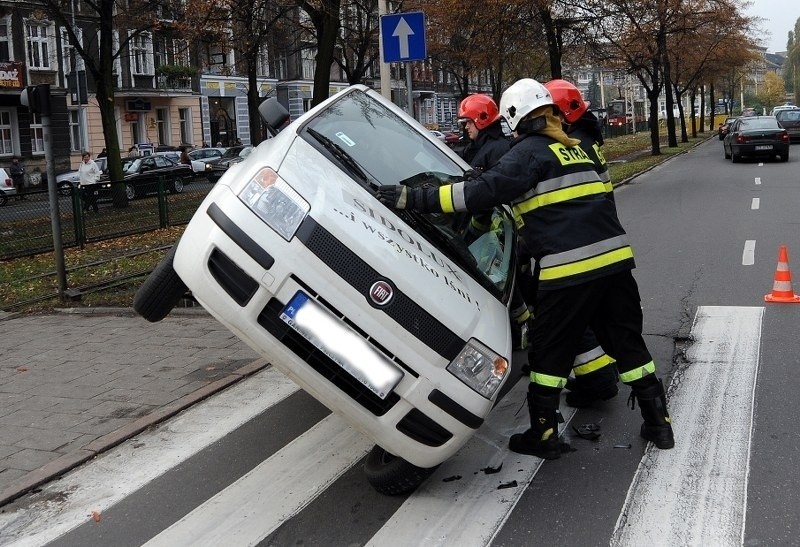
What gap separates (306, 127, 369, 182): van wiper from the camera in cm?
444

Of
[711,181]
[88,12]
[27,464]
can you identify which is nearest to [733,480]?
[27,464]

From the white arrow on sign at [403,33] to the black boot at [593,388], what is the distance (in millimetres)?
6508

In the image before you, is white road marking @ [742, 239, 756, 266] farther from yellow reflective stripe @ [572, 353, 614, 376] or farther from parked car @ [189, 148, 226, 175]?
parked car @ [189, 148, 226, 175]

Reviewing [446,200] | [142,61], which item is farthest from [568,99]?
[142,61]

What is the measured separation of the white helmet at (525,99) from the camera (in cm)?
457

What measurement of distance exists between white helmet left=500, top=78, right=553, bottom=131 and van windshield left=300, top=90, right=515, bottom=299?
0.55 m

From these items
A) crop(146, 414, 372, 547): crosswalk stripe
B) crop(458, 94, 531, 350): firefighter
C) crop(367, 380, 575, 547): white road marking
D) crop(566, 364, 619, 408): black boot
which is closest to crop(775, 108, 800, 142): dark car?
crop(458, 94, 531, 350): firefighter

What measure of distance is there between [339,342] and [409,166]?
55.0 inches

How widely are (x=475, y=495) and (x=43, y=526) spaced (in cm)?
216

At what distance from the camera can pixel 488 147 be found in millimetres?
6234

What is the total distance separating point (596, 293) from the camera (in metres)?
4.57

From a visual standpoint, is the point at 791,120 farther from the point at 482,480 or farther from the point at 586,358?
the point at 482,480

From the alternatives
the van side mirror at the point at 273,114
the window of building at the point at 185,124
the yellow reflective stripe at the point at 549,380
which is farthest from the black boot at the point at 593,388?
the window of building at the point at 185,124

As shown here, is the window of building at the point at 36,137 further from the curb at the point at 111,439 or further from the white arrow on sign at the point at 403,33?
the curb at the point at 111,439
